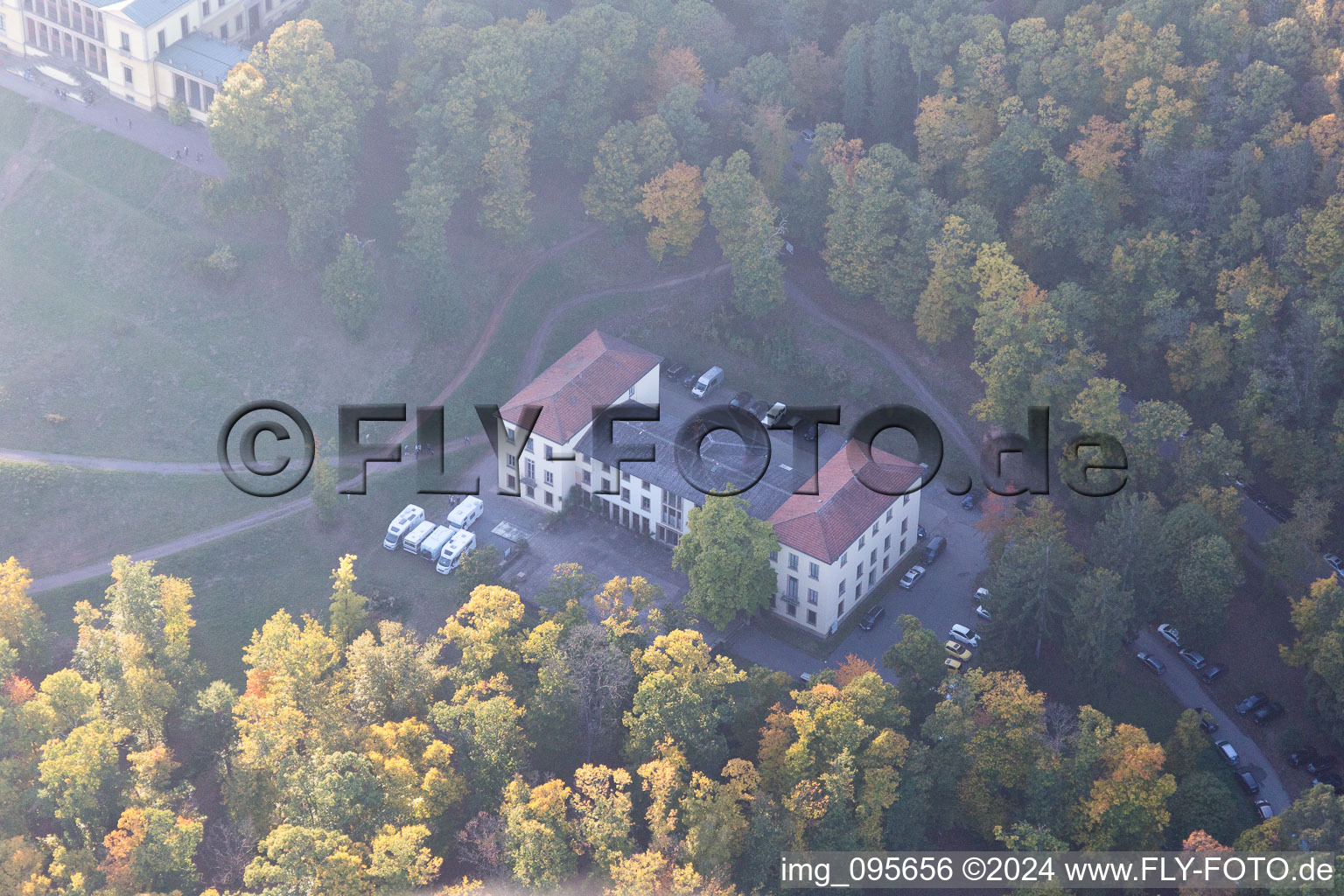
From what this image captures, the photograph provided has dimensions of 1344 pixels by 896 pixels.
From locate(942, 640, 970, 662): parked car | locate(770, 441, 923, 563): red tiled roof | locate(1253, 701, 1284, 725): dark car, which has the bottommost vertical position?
locate(1253, 701, 1284, 725): dark car

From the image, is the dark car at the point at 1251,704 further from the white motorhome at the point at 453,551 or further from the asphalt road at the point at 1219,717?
the white motorhome at the point at 453,551

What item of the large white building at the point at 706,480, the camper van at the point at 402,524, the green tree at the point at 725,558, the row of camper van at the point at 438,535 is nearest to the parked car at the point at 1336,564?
the large white building at the point at 706,480

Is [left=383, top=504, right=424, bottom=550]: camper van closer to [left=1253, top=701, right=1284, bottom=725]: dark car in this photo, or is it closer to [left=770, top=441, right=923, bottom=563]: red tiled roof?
[left=770, top=441, right=923, bottom=563]: red tiled roof

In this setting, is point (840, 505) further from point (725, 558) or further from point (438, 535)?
point (438, 535)

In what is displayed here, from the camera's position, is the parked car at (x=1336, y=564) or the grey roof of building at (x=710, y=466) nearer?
the parked car at (x=1336, y=564)

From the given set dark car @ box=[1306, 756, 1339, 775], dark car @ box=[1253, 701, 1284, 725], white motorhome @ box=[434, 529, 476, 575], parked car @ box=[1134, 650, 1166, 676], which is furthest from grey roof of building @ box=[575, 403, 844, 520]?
dark car @ box=[1306, 756, 1339, 775]

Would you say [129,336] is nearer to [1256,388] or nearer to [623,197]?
[623,197]

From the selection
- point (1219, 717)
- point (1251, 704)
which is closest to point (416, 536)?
point (1219, 717)
